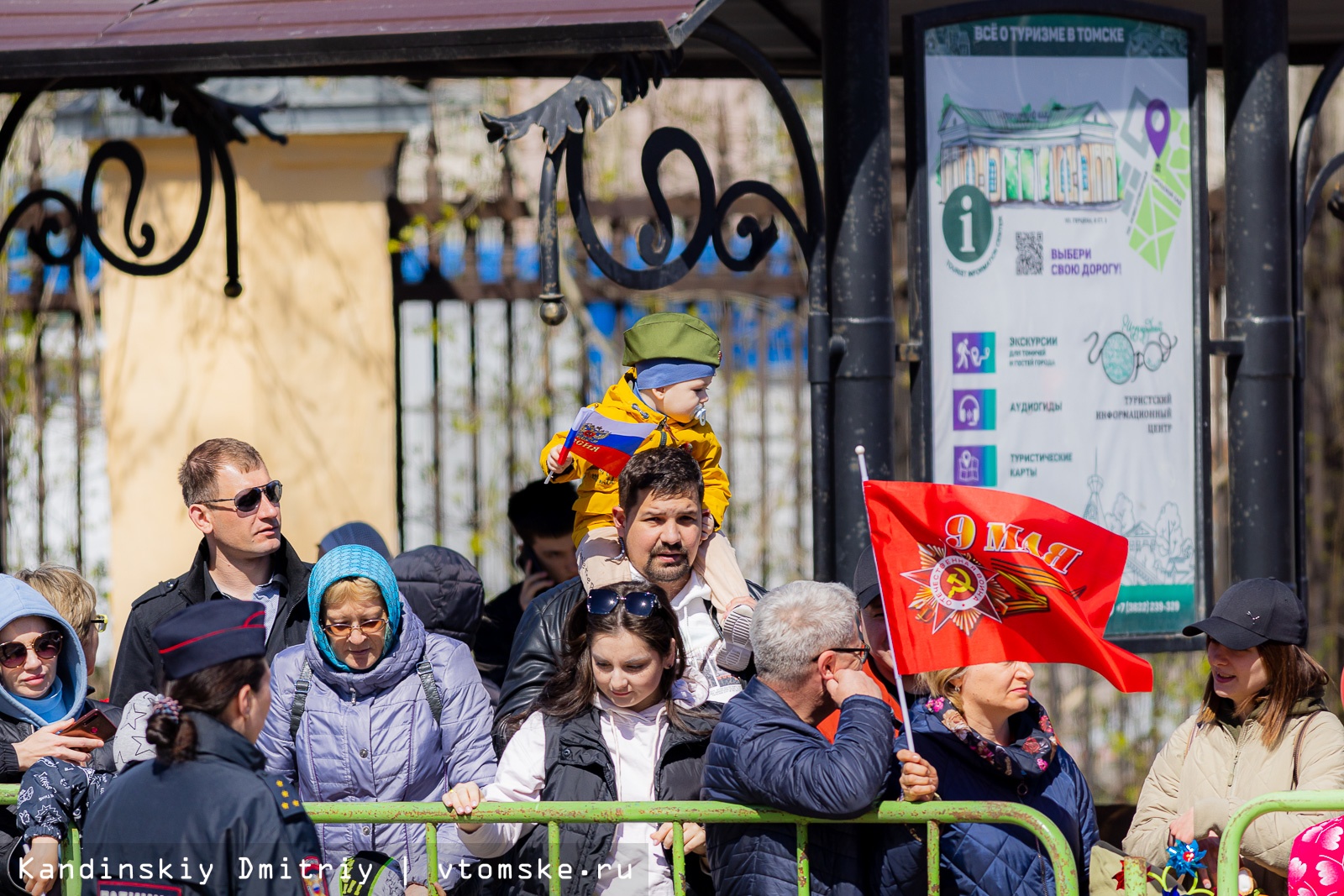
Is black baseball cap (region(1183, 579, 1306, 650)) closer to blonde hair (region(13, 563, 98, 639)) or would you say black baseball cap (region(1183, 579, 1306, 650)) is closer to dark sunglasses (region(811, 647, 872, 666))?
dark sunglasses (region(811, 647, 872, 666))

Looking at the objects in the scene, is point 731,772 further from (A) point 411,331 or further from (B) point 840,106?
(A) point 411,331

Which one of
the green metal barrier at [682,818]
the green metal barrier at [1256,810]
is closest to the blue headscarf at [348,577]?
the green metal barrier at [682,818]

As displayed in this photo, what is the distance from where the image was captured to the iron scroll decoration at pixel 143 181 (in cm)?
535

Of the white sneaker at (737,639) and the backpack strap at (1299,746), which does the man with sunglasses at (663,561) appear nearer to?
the white sneaker at (737,639)

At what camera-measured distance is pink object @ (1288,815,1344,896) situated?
3.31m

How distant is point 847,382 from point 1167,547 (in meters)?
1.25

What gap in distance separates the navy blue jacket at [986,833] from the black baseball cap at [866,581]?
17.4 inches

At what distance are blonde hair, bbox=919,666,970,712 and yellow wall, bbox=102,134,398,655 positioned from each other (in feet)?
12.9

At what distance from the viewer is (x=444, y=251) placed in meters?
7.49

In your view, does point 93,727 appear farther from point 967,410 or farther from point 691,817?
point 967,410

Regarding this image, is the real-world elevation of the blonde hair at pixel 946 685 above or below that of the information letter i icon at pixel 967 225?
below

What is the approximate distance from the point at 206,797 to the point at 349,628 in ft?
3.40

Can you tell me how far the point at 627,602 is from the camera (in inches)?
145

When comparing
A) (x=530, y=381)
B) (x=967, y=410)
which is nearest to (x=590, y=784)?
(x=967, y=410)
